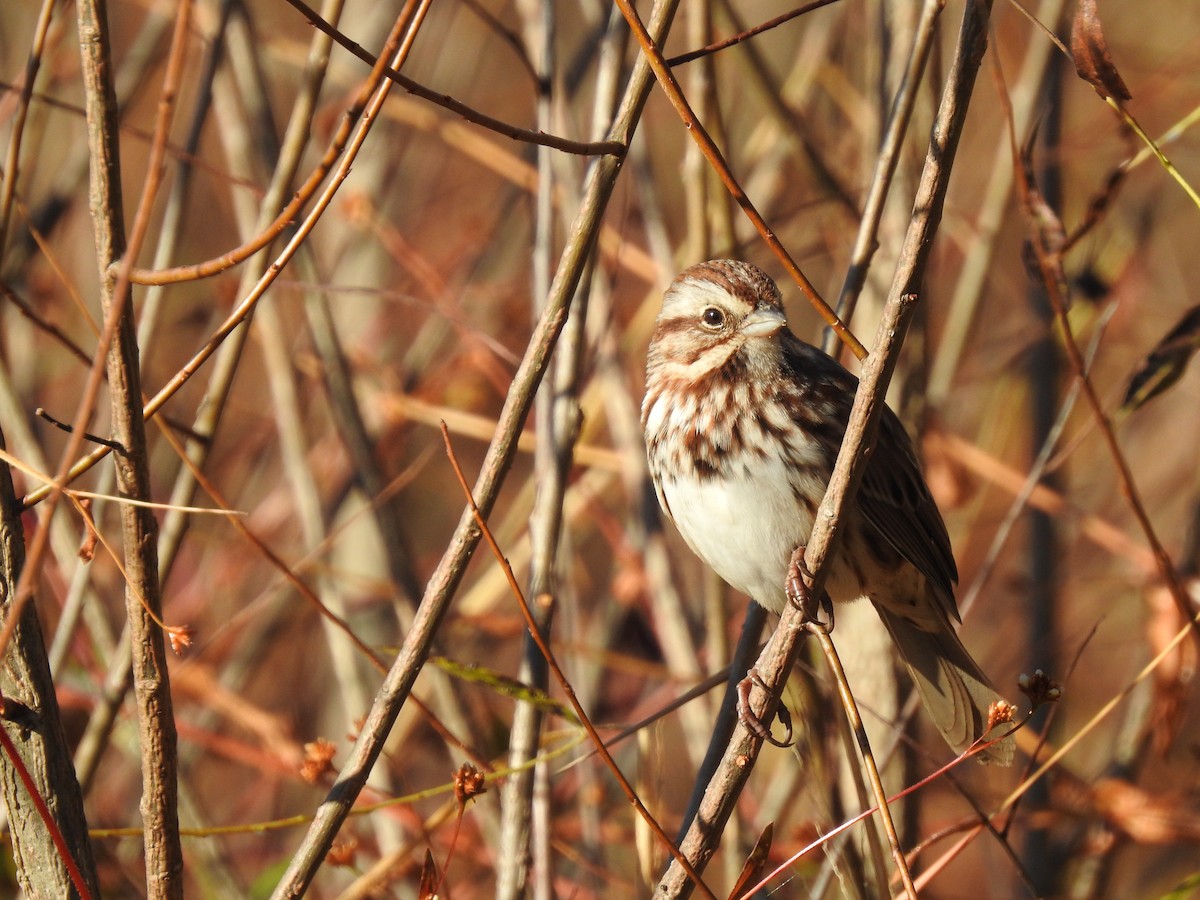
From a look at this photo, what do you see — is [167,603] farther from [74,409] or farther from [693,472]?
[693,472]

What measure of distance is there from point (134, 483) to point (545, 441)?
1.24 m

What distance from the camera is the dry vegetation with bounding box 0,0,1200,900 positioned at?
271 cm

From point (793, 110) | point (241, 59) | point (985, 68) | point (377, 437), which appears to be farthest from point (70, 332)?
point (985, 68)

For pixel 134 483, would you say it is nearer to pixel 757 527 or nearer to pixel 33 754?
pixel 33 754

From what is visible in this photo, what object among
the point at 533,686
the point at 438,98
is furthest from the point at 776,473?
the point at 438,98

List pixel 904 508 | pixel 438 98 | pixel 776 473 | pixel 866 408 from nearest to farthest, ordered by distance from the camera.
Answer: pixel 438 98 → pixel 866 408 → pixel 776 473 → pixel 904 508

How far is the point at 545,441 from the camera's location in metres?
3.02

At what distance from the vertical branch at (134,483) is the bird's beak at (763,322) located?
4.89 ft

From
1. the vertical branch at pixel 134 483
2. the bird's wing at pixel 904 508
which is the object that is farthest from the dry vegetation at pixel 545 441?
the bird's wing at pixel 904 508

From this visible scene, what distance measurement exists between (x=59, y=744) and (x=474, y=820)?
8.81 ft

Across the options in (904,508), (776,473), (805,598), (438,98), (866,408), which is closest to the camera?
(438,98)

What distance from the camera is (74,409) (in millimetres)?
6203

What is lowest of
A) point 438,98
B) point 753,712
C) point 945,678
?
point 945,678

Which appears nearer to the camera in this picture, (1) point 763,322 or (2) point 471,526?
(2) point 471,526
